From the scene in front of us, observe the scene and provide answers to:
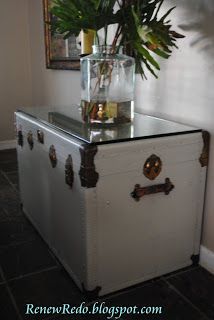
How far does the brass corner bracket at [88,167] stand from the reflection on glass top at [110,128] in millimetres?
41

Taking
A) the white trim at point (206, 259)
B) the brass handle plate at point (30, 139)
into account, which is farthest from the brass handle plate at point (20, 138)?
the white trim at point (206, 259)

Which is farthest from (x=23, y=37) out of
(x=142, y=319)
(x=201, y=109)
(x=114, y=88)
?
(x=142, y=319)

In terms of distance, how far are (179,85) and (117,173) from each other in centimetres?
62

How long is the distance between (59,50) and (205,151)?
203 cm

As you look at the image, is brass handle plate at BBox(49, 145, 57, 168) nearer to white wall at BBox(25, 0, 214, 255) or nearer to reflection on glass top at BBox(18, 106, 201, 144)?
reflection on glass top at BBox(18, 106, 201, 144)

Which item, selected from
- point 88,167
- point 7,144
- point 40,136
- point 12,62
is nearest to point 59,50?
point 12,62

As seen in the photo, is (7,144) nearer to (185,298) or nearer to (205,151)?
(205,151)

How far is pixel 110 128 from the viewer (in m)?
1.56

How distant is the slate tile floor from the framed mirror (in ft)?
5.34

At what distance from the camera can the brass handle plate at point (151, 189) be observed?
1.44 m

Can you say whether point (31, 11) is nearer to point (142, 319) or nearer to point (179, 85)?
point (179, 85)

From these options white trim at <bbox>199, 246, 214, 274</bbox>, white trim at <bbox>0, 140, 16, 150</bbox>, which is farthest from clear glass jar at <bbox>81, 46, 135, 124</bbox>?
white trim at <bbox>0, 140, 16, 150</bbox>

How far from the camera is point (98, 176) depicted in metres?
1.33

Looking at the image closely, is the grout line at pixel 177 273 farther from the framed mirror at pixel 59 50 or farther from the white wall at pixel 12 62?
the white wall at pixel 12 62
